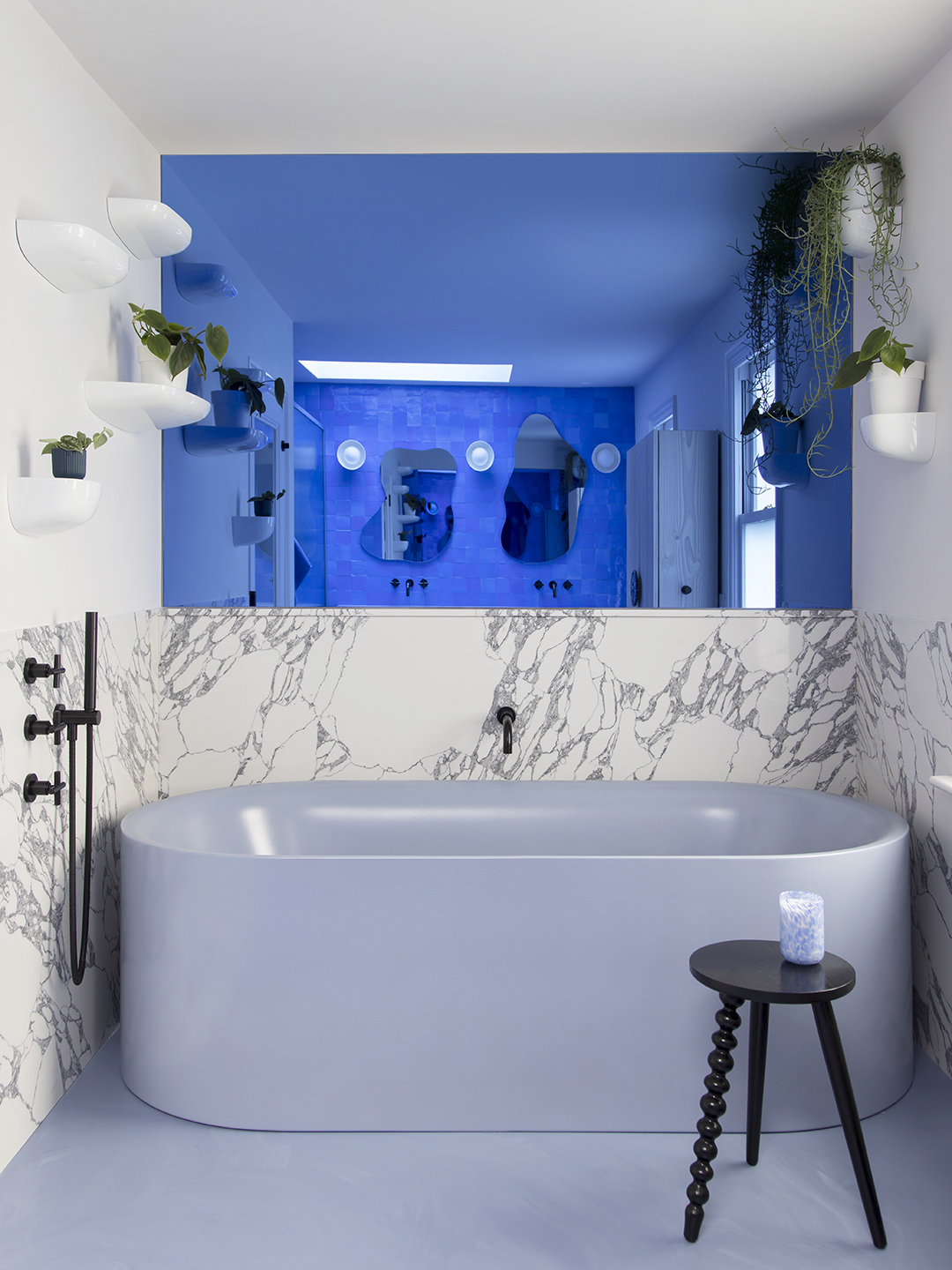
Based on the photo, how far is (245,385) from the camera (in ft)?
9.55

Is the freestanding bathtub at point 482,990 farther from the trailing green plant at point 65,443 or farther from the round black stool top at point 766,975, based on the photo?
the trailing green plant at point 65,443

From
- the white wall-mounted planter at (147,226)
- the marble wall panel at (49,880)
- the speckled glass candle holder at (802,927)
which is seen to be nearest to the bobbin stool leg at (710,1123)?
the speckled glass candle holder at (802,927)

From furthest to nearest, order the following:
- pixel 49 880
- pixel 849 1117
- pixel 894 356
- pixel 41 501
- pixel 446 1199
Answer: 1. pixel 894 356
2. pixel 49 880
3. pixel 41 501
4. pixel 446 1199
5. pixel 849 1117

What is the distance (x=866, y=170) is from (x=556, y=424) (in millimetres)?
1102

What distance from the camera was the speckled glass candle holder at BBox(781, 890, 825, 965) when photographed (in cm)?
175

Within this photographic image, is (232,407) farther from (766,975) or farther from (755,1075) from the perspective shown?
(755,1075)

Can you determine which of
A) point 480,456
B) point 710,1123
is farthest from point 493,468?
point 710,1123

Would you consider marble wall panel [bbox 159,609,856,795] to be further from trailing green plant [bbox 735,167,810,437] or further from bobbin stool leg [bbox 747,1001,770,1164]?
bobbin stool leg [bbox 747,1001,770,1164]

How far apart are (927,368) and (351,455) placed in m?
1.68

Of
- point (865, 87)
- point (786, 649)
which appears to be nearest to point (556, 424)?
point (786, 649)

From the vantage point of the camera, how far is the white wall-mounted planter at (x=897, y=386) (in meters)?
2.40

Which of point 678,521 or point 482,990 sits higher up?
point 678,521

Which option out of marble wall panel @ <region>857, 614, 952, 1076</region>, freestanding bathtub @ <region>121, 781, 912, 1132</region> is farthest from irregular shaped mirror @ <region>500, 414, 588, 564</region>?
freestanding bathtub @ <region>121, 781, 912, 1132</region>

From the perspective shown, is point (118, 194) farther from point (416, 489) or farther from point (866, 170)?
point (866, 170)
